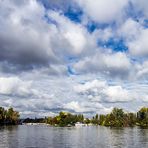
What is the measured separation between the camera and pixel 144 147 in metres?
88.2

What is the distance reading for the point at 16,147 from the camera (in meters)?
84.6

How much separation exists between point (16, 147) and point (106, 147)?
75.4ft

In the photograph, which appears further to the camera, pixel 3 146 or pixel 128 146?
pixel 128 146

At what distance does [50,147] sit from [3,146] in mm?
11699

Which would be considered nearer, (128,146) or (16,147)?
(16,147)

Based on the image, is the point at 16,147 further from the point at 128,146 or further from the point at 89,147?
the point at 128,146

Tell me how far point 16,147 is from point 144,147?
32586 mm

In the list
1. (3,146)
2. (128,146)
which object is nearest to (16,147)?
(3,146)

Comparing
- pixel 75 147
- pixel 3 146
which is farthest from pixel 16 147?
pixel 75 147

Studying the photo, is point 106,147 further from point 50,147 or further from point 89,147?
point 50,147

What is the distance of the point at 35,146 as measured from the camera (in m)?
88.6

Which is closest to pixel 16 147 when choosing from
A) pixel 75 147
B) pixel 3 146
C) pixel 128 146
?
pixel 3 146

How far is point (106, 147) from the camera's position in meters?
88.6

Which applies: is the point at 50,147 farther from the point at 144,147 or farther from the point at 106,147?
the point at 144,147
